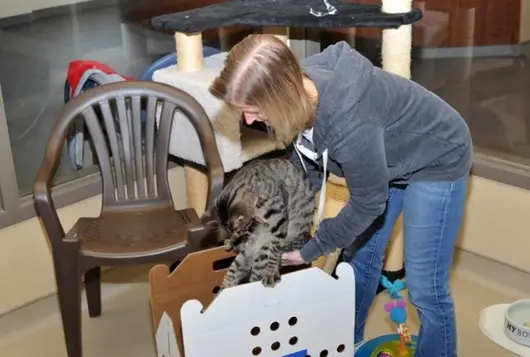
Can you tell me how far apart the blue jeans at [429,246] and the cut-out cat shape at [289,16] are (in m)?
0.66

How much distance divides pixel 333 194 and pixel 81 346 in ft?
3.06

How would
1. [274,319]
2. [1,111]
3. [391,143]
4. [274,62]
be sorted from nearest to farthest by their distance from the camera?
[274,62] < [391,143] < [274,319] < [1,111]

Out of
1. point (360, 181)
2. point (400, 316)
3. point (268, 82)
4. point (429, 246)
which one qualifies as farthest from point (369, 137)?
point (400, 316)

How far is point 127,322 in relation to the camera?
8.65 feet

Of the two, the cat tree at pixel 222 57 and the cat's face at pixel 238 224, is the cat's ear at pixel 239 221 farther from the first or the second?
the cat tree at pixel 222 57

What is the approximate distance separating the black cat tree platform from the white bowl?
408 mm

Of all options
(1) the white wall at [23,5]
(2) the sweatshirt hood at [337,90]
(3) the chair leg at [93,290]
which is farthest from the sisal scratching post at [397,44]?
(1) the white wall at [23,5]

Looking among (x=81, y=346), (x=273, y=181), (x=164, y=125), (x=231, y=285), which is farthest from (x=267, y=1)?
(x=81, y=346)

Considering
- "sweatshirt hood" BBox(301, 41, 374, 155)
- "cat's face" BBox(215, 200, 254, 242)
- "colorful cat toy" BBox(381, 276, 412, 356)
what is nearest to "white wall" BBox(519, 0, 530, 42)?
"colorful cat toy" BBox(381, 276, 412, 356)

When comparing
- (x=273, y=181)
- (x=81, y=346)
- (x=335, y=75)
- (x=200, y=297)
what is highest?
(x=335, y=75)

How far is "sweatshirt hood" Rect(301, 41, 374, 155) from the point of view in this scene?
1607 mm

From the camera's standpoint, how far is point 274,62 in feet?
5.07

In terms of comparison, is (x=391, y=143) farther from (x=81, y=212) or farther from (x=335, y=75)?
(x=81, y=212)

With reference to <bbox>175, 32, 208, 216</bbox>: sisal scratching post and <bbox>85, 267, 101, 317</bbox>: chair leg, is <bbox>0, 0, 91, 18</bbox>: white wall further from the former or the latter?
<bbox>85, 267, 101, 317</bbox>: chair leg
